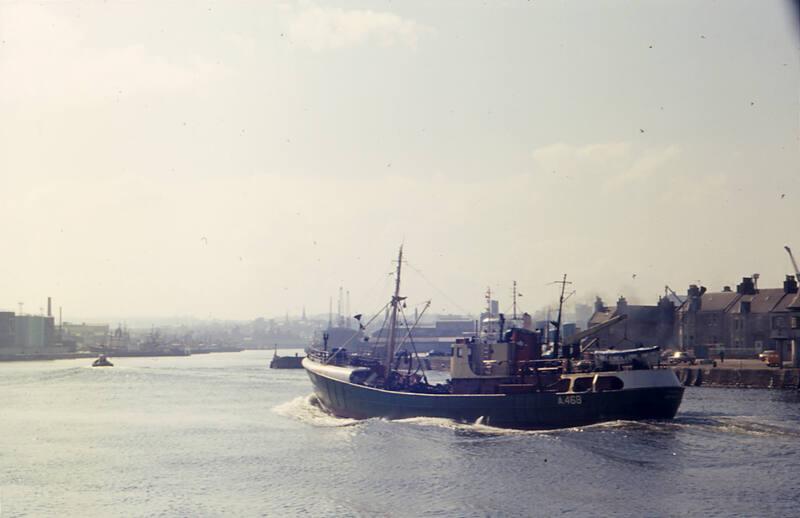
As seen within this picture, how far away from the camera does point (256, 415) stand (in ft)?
278

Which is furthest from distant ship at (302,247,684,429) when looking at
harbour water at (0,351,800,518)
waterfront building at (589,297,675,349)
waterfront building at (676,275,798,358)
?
waterfront building at (589,297,675,349)

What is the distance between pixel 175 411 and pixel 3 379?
6663 cm

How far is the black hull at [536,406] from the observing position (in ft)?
210

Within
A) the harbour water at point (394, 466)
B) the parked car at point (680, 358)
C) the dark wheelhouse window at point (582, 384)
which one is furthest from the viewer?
the parked car at point (680, 358)

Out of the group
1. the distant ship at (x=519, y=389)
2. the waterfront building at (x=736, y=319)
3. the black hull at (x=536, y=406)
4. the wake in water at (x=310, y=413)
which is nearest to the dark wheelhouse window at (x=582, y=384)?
the distant ship at (x=519, y=389)

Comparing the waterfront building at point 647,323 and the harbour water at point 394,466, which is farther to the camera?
the waterfront building at point 647,323

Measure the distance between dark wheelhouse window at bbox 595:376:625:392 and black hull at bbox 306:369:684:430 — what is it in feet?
2.48

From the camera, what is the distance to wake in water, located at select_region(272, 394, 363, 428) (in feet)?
248

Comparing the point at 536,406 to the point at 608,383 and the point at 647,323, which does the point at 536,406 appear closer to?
the point at 608,383

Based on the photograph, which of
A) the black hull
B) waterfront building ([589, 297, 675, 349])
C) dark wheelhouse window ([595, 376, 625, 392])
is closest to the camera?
the black hull

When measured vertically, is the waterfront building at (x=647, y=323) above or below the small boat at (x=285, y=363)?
above

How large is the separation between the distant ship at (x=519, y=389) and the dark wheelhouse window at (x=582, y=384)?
0.23 ft

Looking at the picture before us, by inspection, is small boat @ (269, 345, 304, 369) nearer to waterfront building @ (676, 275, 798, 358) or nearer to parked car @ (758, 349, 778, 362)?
waterfront building @ (676, 275, 798, 358)

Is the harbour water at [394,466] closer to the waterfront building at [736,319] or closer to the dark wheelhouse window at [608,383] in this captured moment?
the dark wheelhouse window at [608,383]
